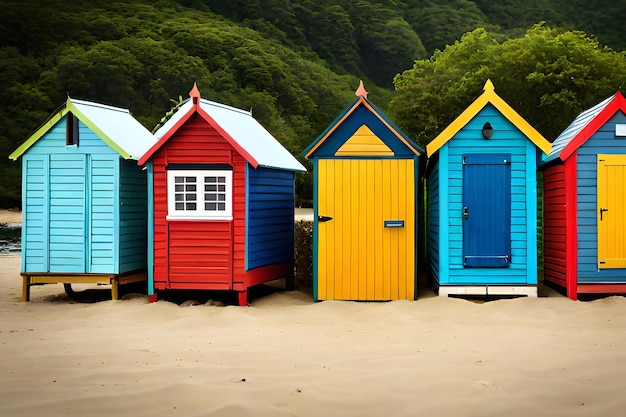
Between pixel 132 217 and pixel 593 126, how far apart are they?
759 cm

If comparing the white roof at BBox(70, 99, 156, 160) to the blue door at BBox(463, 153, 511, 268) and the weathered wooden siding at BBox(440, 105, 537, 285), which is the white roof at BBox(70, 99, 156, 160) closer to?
the weathered wooden siding at BBox(440, 105, 537, 285)

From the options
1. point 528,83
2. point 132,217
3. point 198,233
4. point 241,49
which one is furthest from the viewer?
point 241,49

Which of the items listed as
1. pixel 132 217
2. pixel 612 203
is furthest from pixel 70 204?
pixel 612 203

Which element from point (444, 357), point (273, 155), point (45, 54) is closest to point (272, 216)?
point (273, 155)

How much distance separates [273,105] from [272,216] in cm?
6396

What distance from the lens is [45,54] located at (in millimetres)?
77875

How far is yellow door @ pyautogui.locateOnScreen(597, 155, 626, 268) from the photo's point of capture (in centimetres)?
1097

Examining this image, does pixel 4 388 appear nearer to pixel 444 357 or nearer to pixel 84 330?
pixel 84 330

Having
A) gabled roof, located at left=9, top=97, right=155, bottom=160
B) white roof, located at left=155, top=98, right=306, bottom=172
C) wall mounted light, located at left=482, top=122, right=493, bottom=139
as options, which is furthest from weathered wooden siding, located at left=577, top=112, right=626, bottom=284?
gabled roof, located at left=9, top=97, right=155, bottom=160

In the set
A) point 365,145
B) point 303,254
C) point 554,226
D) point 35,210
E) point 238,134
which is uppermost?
point 238,134

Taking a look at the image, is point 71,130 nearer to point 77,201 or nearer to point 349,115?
point 77,201

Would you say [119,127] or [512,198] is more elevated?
[119,127]

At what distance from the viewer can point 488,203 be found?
1113 cm

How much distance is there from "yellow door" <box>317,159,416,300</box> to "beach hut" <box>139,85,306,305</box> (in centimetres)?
110
